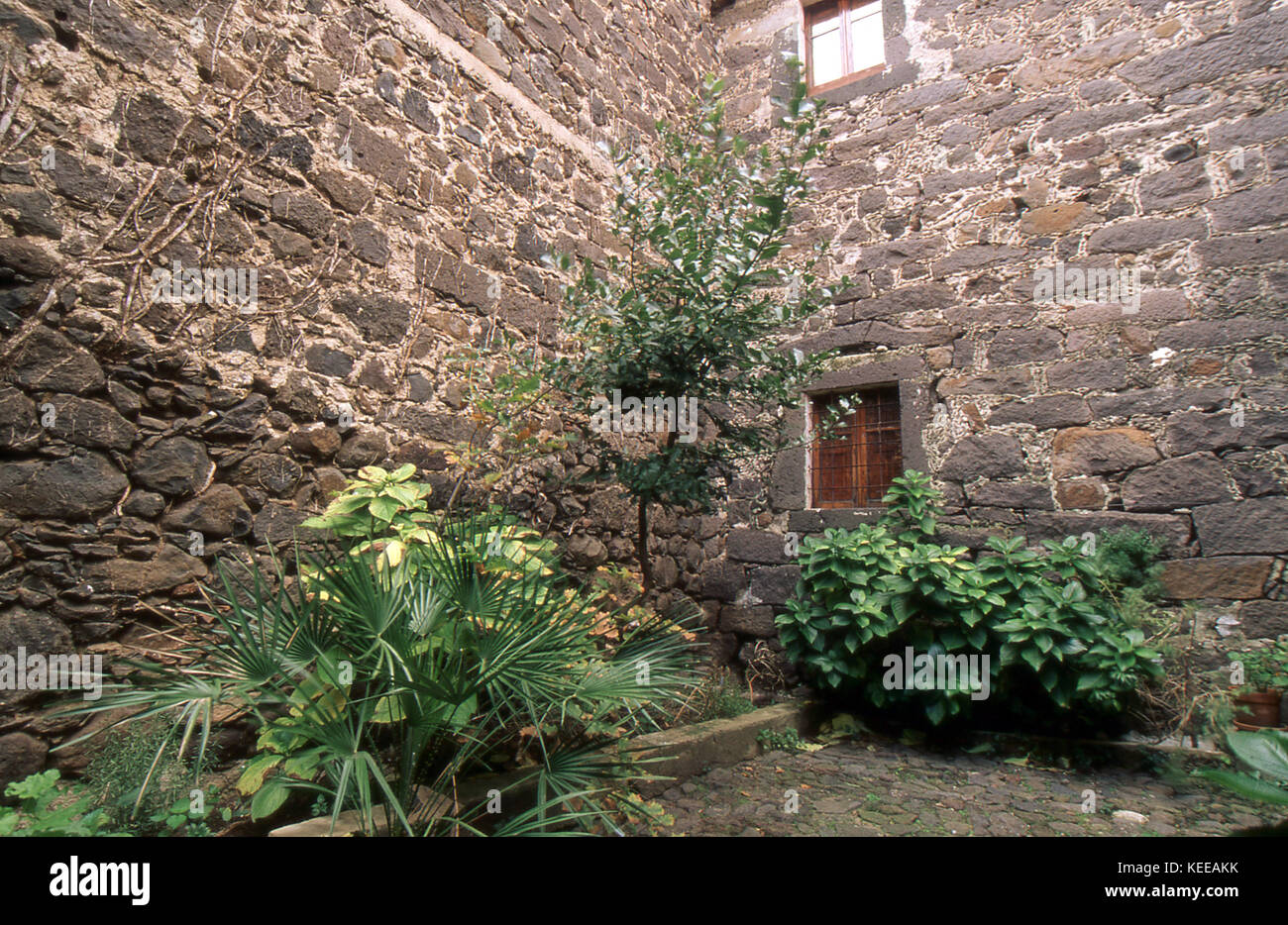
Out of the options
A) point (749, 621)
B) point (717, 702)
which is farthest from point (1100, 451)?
point (717, 702)

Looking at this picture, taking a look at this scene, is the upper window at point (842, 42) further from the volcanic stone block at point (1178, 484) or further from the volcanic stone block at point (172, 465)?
the volcanic stone block at point (172, 465)

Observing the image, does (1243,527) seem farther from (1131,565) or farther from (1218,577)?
(1131,565)

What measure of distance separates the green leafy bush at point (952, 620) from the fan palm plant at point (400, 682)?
1.97 m

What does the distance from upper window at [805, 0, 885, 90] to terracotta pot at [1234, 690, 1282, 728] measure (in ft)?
15.1

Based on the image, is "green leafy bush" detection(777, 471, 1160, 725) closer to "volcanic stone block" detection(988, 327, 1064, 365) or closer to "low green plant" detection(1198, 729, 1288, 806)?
"volcanic stone block" detection(988, 327, 1064, 365)

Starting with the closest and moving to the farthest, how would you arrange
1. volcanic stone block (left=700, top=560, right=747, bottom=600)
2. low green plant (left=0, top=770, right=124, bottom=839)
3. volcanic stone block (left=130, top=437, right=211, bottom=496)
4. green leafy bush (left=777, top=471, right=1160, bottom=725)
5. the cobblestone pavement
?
low green plant (left=0, top=770, right=124, bottom=839)
volcanic stone block (left=130, top=437, right=211, bottom=496)
the cobblestone pavement
green leafy bush (left=777, top=471, right=1160, bottom=725)
volcanic stone block (left=700, top=560, right=747, bottom=600)

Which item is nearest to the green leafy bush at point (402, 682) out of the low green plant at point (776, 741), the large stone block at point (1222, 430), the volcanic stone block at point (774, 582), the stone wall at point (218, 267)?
the stone wall at point (218, 267)

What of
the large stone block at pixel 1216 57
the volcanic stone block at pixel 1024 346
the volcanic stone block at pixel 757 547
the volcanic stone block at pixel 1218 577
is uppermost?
the large stone block at pixel 1216 57

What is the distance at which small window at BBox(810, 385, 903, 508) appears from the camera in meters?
4.58

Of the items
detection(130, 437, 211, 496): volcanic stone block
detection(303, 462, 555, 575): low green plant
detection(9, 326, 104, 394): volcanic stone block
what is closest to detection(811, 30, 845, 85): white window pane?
detection(303, 462, 555, 575): low green plant

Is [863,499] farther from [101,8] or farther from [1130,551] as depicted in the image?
[101,8]

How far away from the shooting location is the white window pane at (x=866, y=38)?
Result: 5.10m

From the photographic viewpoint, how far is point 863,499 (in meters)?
4.62

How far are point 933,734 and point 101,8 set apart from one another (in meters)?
4.79
